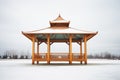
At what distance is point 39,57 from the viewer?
29141 mm

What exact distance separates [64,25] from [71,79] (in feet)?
68.3

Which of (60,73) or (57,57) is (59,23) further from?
(60,73)

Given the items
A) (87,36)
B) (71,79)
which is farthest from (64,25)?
(71,79)

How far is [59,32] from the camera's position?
2880 cm

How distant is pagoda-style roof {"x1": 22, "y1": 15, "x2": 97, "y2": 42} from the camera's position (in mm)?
28688

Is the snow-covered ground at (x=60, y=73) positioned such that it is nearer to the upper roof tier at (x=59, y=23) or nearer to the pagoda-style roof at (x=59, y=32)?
the pagoda-style roof at (x=59, y=32)

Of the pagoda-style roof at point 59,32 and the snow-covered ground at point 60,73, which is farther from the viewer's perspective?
the pagoda-style roof at point 59,32

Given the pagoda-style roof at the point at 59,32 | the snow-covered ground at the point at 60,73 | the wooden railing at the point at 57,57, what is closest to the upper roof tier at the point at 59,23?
the pagoda-style roof at the point at 59,32

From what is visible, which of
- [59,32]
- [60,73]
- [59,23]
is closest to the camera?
[60,73]

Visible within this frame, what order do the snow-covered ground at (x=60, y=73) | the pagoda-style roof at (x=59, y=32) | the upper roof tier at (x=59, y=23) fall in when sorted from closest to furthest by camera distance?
the snow-covered ground at (x=60, y=73)
the pagoda-style roof at (x=59, y=32)
the upper roof tier at (x=59, y=23)

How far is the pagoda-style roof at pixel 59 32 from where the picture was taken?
28688 millimetres

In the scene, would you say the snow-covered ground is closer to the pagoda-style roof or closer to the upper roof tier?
the pagoda-style roof

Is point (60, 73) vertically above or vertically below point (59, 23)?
below

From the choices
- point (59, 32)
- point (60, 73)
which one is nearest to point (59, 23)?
point (59, 32)
